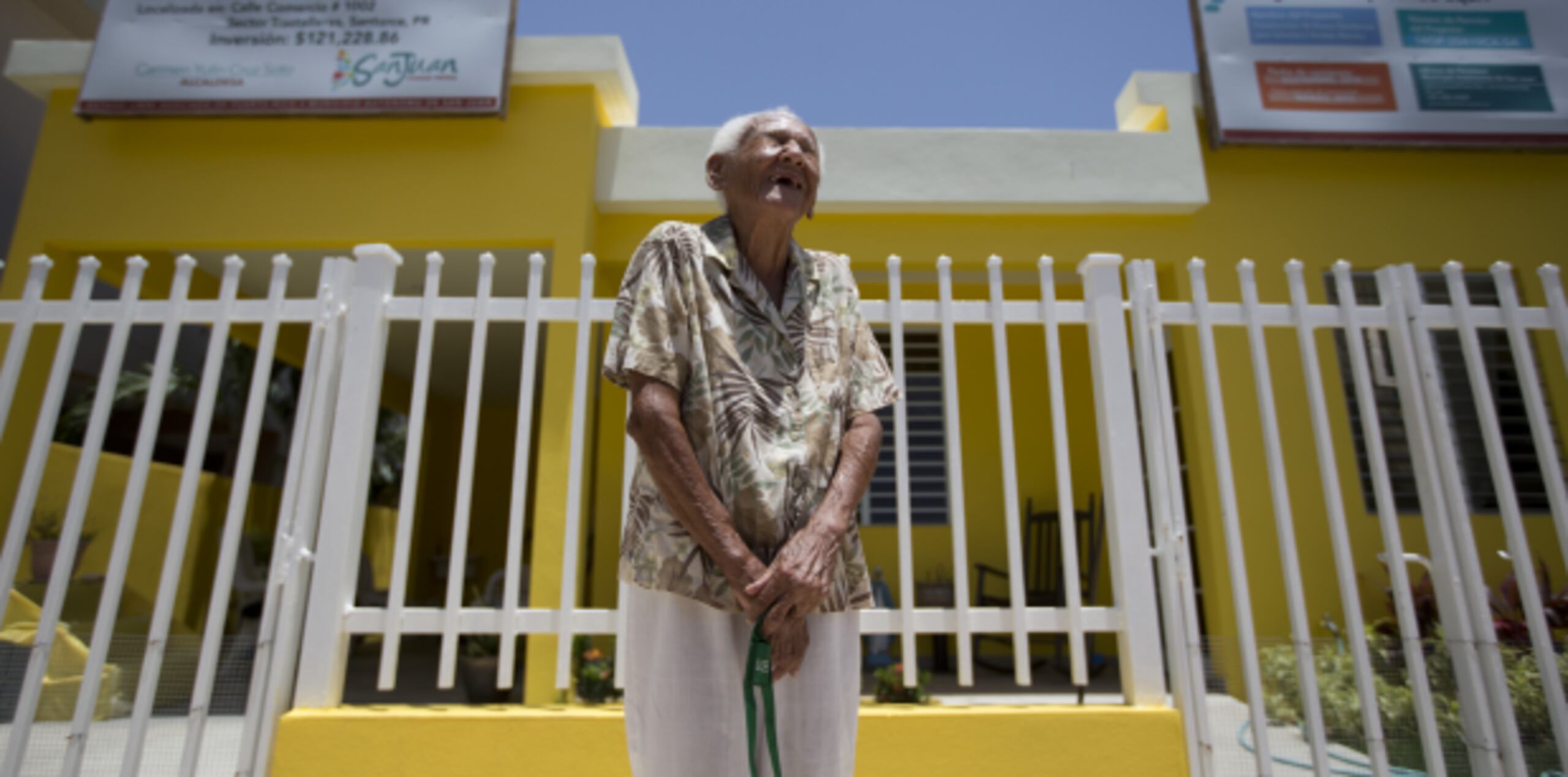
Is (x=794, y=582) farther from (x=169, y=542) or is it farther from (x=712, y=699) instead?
(x=169, y=542)

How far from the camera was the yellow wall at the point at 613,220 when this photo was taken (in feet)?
17.0

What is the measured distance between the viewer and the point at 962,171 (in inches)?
218

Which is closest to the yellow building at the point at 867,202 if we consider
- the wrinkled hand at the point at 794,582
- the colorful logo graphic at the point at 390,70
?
the colorful logo graphic at the point at 390,70

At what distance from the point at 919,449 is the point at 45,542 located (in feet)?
20.1

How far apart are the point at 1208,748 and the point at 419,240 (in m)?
5.10

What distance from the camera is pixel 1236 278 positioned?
546cm

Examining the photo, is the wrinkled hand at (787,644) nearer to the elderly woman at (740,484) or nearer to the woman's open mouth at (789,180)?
the elderly woman at (740,484)

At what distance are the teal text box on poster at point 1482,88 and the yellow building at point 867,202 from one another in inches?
13.3

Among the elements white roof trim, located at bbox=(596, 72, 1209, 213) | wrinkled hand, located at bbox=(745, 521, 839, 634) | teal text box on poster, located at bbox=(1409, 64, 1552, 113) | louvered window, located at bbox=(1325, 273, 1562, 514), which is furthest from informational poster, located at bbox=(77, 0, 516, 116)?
teal text box on poster, located at bbox=(1409, 64, 1552, 113)

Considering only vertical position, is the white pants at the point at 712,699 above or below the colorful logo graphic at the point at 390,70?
below

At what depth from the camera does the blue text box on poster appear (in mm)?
5855

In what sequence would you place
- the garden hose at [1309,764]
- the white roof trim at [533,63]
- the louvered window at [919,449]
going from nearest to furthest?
the garden hose at [1309,764] < the white roof trim at [533,63] < the louvered window at [919,449]

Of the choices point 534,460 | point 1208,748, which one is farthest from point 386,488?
point 1208,748

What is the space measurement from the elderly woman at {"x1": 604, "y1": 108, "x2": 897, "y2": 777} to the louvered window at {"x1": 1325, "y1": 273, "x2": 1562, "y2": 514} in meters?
5.16
